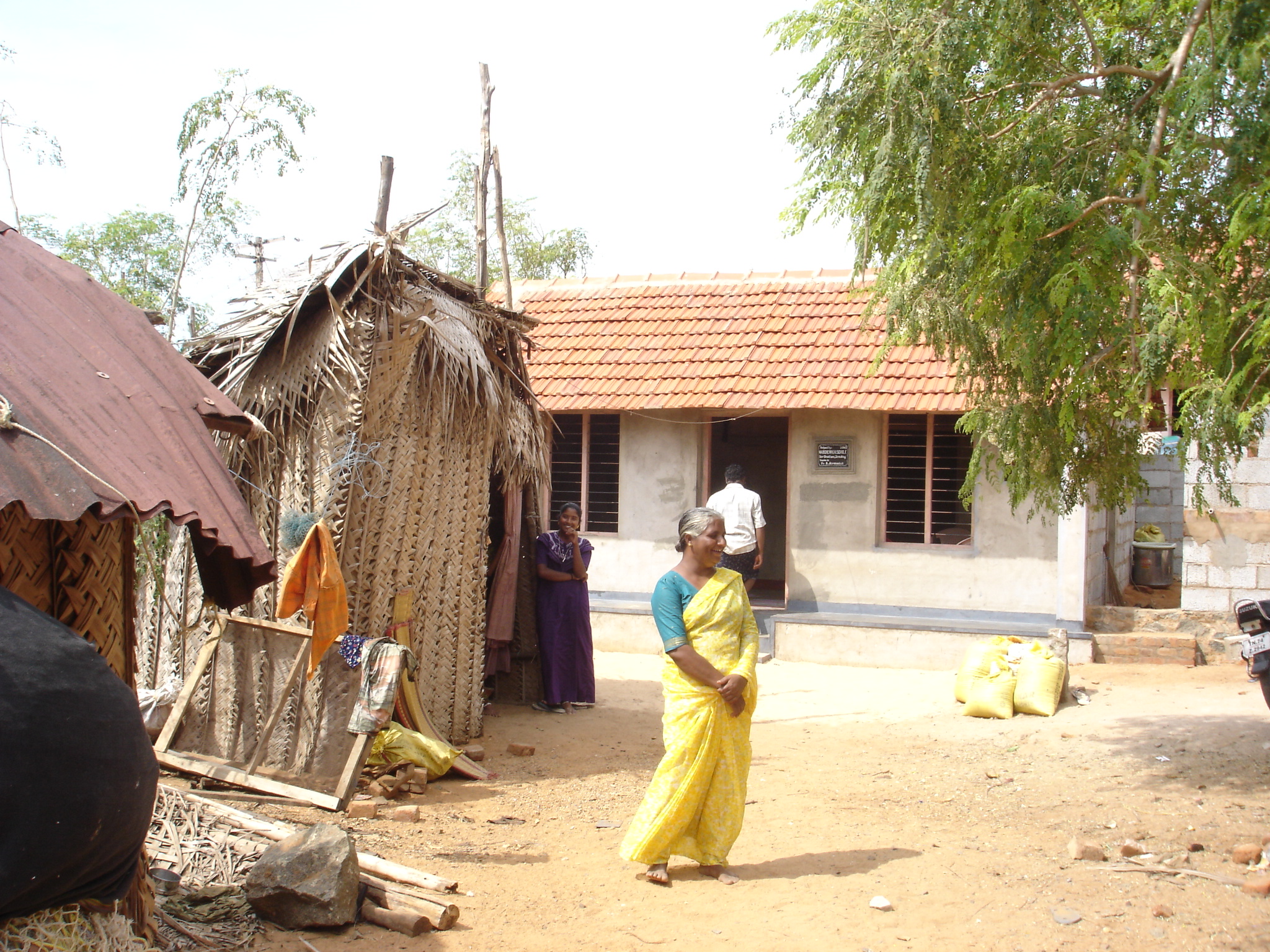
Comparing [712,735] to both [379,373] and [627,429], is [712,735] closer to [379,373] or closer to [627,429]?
[379,373]

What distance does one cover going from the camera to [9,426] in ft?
8.13

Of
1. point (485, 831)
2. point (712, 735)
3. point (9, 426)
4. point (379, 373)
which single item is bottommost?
point (485, 831)

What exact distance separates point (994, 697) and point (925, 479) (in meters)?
3.65

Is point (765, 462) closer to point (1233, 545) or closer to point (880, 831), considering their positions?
point (1233, 545)

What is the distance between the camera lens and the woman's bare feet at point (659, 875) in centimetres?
468

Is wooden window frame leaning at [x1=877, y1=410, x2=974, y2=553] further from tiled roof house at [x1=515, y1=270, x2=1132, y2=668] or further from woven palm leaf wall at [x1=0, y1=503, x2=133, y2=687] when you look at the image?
woven palm leaf wall at [x1=0, y1=503, x2=133, y2=687]

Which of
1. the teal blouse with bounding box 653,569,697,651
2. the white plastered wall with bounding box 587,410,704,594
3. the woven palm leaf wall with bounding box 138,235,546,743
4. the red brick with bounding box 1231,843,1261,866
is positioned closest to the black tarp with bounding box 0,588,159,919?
the teal blouse with bounding box 653,569,697,651

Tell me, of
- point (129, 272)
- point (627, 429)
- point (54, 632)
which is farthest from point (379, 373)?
point (129, 272)

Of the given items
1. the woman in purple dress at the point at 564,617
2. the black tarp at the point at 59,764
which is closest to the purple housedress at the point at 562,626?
the woman in purple dress at the point at 564,617

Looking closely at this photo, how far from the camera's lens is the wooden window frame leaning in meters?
11.3

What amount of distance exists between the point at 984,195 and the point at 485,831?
444 centimetres

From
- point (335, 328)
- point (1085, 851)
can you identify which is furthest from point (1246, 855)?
point (335, 328)

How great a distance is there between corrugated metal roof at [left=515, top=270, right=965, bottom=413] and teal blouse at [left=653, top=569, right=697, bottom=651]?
6297 millimetres

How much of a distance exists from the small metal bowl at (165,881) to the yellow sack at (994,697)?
241 inches
